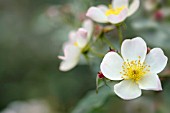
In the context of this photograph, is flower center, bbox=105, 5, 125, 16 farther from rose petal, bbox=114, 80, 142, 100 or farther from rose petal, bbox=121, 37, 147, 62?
rose petal, bbox=114, 80, 142, 100

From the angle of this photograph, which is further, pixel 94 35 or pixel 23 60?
pixel 23 60

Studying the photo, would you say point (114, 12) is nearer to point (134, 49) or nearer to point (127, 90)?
point (134, 49)

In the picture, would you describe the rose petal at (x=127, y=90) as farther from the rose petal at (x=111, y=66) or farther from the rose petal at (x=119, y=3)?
the rose petal at (x=119, y=3)

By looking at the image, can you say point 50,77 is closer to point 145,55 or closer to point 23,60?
point 23,60

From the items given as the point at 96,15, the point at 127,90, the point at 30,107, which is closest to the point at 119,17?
A: the point at 96,15

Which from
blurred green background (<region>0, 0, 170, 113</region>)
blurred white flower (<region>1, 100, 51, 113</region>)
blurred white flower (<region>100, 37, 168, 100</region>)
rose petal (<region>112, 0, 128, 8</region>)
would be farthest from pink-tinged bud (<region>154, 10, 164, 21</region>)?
blurred white flower (<region>1, 100, 51, 113</region>)

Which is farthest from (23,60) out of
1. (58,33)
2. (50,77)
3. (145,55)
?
(145,55)
